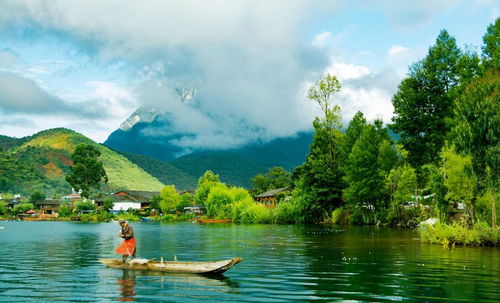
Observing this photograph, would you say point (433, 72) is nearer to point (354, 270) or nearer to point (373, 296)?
point (354, 270)

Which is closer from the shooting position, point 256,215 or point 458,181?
point 458,181

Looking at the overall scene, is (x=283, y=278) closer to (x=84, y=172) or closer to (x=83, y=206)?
(x=83, y=206)

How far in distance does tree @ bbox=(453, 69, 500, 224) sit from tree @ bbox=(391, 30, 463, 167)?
29.9m

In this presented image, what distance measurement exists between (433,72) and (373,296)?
5971 centimetres

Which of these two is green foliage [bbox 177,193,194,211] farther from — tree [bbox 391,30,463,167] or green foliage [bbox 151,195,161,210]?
tree [bbox 391,30,463,167]

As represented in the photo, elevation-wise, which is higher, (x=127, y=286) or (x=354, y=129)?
(x=354, y=129)

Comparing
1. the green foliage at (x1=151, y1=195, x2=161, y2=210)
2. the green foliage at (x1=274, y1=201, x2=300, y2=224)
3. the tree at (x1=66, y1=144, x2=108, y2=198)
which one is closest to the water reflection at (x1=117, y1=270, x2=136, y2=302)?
the green foliage at (x1=274, y1=201, x2=300, y2=224)

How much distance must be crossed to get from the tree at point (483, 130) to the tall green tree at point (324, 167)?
44.9 meters

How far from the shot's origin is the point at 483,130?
4075cm

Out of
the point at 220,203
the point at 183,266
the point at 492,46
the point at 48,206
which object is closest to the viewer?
the point at 183,266

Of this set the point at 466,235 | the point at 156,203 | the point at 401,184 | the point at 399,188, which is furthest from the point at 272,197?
the point at 466,235

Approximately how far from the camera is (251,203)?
11688cm

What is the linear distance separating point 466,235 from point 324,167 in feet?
168

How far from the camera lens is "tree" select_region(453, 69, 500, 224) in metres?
39.8
